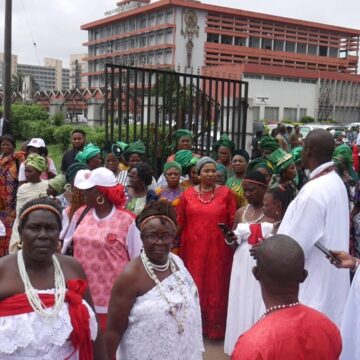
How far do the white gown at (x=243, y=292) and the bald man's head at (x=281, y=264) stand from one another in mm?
2195

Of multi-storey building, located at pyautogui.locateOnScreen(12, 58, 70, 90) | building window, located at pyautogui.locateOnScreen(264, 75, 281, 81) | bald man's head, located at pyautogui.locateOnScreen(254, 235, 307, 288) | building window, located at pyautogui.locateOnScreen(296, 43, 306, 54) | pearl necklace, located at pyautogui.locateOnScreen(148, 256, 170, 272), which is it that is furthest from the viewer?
multi-storey building, located at pyautogui.locateOnScreen(12, 58, 70, 90)

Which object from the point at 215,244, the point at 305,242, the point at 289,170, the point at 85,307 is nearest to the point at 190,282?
the point at 85,307

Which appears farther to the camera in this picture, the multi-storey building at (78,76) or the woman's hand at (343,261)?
the multi-storey building at (78,76)

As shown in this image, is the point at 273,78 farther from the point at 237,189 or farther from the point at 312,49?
the point at 237,189

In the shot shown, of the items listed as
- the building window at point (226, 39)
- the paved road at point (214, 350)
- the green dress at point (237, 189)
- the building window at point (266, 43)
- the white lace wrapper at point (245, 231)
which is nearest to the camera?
the white lace wrapper at point (245, 231)

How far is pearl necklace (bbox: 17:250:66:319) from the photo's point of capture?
2.34 m

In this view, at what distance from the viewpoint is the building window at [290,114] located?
47516 millimetres

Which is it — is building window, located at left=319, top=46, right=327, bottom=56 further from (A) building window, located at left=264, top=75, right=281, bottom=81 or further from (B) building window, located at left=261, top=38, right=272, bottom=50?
(A) building window, located at left=264, top=75, right=281, bottom=81

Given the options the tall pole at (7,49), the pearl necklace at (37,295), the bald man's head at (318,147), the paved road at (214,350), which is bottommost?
the paved road at (214,350)

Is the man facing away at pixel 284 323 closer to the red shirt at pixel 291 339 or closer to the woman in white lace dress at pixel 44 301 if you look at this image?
the red shirt at pixel 291 339

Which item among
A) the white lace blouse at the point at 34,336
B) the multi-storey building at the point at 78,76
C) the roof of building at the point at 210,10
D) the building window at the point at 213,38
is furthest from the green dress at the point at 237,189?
the multi-storey building at the point at 78,76

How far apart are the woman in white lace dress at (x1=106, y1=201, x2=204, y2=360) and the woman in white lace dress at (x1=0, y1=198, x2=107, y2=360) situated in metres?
0.14

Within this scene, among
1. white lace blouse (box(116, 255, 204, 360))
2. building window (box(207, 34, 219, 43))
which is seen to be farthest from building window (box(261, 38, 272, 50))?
white lace blouse (box(116, 255, 204, 360))

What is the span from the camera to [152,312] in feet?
8.57
